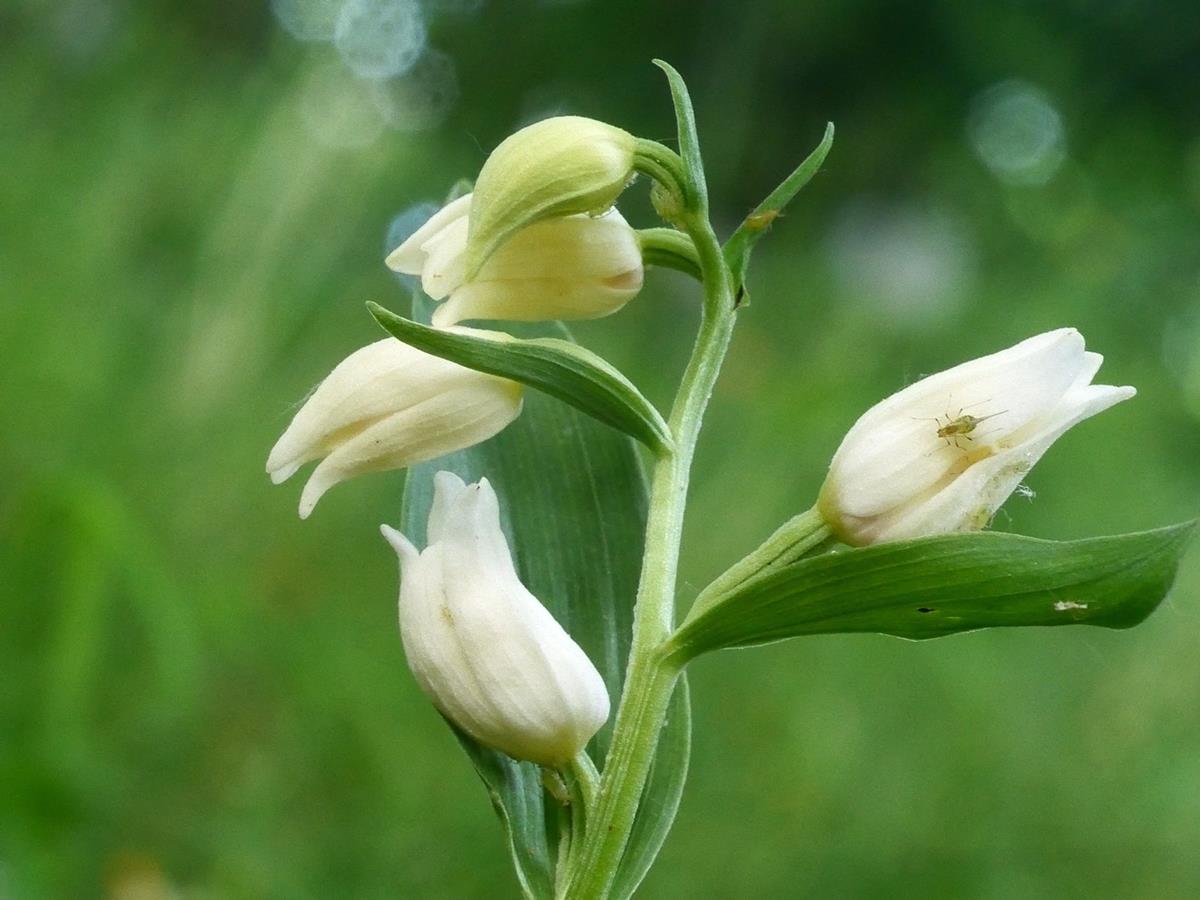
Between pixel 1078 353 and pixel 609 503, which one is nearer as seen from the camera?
pixel 1078 353

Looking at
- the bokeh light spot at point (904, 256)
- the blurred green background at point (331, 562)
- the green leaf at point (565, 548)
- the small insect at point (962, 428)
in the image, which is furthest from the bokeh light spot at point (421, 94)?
the small insect at point (962, 428)

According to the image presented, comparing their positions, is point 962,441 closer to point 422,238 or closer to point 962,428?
point 962,428

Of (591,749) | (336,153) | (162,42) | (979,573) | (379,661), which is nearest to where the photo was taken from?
(979,573)

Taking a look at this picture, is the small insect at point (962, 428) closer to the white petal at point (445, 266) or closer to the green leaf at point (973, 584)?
the green leaf at point (973, 584)

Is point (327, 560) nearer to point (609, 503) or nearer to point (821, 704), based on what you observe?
point (821, 704)

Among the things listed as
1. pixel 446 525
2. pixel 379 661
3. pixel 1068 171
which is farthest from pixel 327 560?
pixel 1068 171

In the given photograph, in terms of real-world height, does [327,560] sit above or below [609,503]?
above
